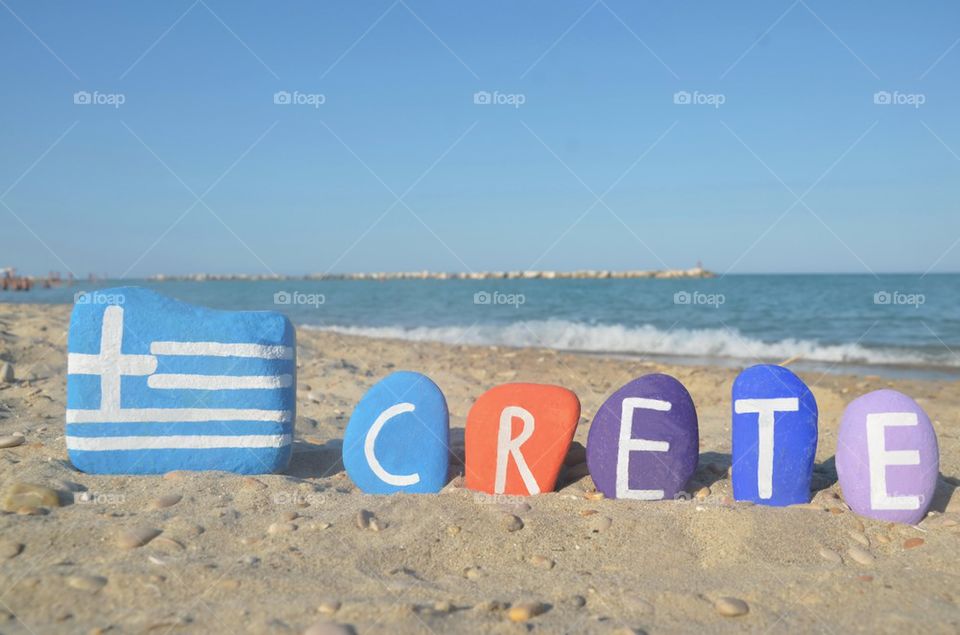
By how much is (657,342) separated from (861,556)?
35.1 feet

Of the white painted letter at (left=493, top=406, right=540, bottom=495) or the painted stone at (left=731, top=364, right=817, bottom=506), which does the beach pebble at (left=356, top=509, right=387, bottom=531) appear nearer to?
the white painted letter at (left=493, top=406, right=540, bottom=495)

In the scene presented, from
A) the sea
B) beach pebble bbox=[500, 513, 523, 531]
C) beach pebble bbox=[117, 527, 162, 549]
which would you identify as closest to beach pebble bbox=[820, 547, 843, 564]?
beach pebble bbox=[500, 513, 523, 531]

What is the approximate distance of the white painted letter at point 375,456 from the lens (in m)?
3.98

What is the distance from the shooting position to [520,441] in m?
3.95

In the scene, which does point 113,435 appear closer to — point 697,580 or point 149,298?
point 149,298

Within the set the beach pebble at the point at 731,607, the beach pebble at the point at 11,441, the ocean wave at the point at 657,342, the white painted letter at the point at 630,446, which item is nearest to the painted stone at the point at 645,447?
the white painted letter at the point at 630,446

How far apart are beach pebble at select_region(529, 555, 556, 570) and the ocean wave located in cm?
953

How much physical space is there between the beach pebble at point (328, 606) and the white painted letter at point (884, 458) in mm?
2704

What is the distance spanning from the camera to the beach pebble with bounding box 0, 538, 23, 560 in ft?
8.90

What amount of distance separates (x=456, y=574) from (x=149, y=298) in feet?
8.27

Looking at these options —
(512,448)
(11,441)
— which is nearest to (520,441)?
(512,448)

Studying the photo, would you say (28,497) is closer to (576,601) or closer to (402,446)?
(402,446)

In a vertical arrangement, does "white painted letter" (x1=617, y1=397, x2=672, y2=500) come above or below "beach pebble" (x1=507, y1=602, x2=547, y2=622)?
above

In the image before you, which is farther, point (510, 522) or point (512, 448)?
point (512, 448)
